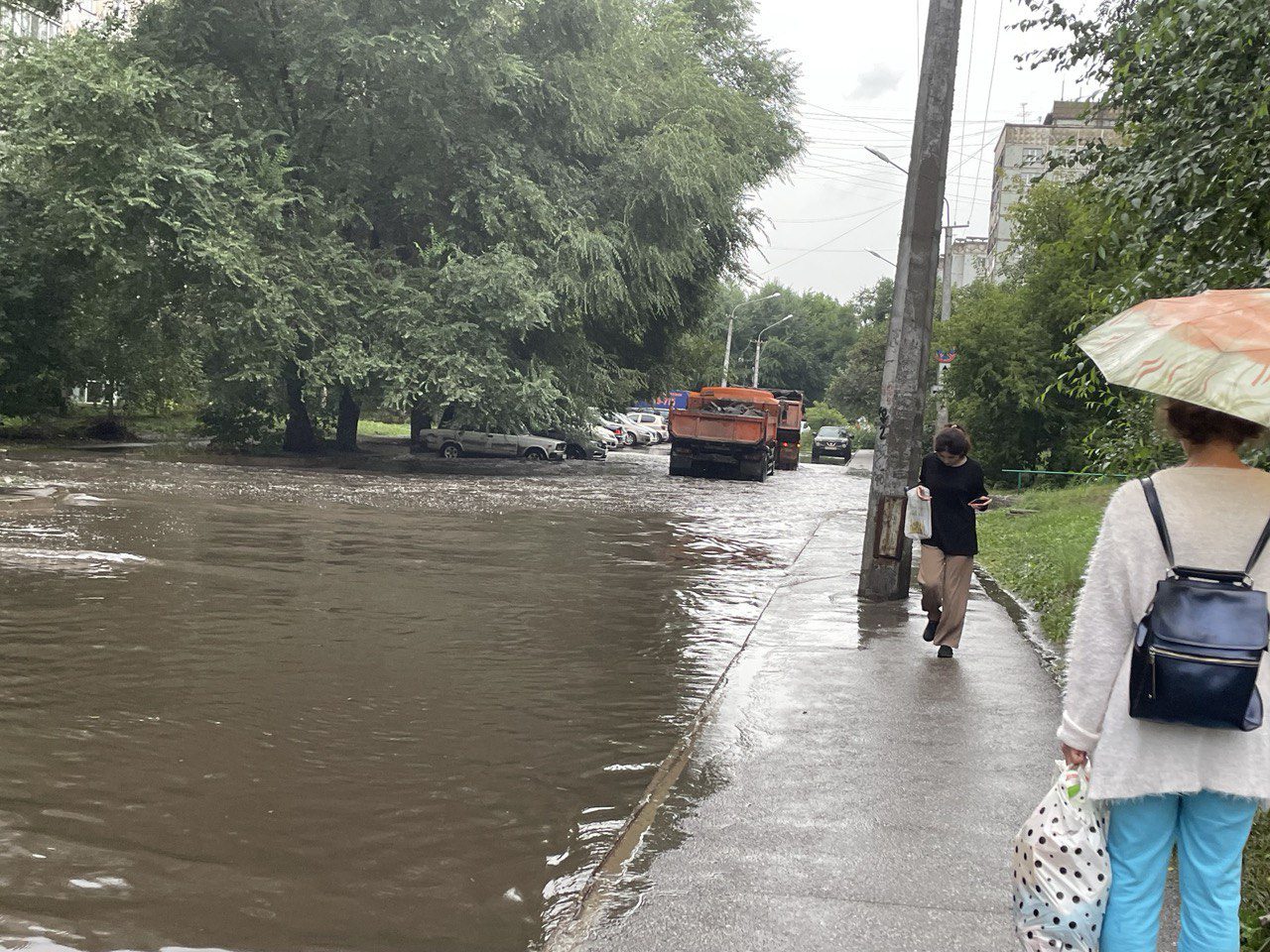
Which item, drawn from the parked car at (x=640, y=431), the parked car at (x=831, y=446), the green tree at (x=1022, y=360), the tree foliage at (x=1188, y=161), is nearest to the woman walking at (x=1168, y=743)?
the tree foliage at (x=1188, y=161)

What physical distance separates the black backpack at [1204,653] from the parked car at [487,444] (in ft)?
128

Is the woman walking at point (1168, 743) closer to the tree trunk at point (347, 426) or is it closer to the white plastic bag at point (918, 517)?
the white plastic bag at point (918, 517)

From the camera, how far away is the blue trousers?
3193 mm

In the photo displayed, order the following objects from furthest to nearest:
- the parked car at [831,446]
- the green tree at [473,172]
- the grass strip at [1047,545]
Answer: the parked car at [831,446], the green tree at [473,172], the grass strip at [1047,545]

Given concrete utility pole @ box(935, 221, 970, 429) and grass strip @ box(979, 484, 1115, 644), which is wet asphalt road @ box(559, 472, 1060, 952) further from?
concrete utility pole @ box(935, 221, 970, 429)

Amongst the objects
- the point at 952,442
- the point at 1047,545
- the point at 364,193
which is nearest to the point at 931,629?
the point at 952,442

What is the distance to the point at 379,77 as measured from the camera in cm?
3102

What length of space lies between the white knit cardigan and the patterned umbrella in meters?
0.22

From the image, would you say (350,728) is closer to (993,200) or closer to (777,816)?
(777,816)

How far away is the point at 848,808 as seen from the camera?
5707 millimetres

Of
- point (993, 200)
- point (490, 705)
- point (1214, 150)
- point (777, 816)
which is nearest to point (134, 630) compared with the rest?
point (490, 705)

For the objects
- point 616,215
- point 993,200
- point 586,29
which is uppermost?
point 993,200

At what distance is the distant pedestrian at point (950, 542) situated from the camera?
9.61 meters

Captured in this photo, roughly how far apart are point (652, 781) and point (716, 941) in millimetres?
1950
